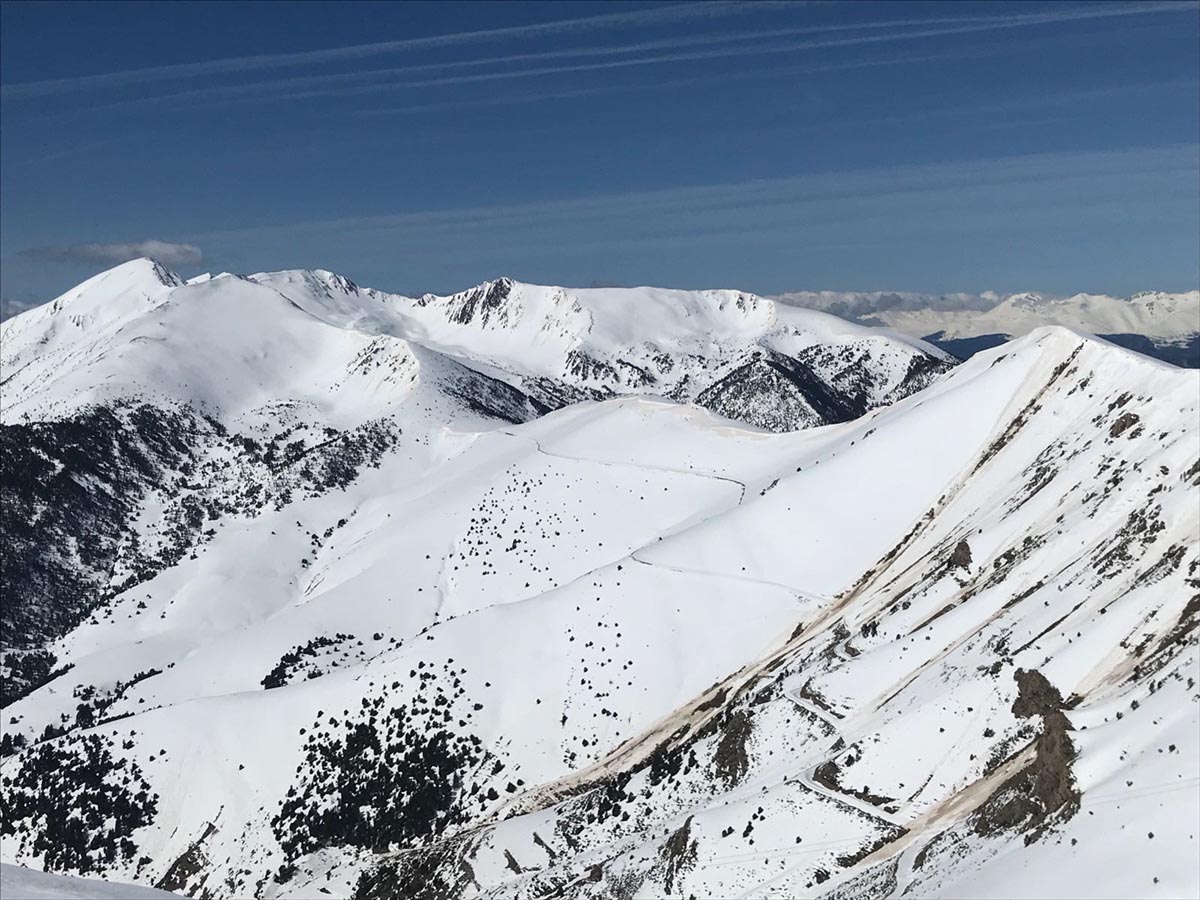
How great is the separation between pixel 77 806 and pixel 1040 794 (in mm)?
77804

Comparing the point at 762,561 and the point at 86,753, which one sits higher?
the point at 762,561

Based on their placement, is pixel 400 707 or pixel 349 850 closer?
pixel 349 850

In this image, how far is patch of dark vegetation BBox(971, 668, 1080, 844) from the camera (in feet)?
134

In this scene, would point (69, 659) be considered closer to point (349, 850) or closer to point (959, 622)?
point (349, 850)

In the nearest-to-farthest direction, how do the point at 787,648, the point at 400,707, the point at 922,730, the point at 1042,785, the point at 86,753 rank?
the point at 1042,785
the point at 922,730
the point at 787,648
the point at 400,707
the point at 86,753

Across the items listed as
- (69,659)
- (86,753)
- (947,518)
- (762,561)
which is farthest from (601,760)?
(69,659)

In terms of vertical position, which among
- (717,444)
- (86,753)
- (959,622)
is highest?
(717,444)

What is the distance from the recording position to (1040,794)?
4231 cm

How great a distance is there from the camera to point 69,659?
15262cm

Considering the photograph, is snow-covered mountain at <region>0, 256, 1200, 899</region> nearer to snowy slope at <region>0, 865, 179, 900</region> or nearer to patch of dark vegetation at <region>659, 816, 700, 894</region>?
patch of dark vegetation at <region>659, 816, 700, 894</region>

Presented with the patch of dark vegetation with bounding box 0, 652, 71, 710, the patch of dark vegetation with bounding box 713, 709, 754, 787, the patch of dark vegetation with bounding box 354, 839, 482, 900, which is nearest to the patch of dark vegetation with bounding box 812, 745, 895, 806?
the patch of dark vegetation with bounding box 713, 709, 754, 787

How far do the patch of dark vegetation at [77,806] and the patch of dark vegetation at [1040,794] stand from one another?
225 feet

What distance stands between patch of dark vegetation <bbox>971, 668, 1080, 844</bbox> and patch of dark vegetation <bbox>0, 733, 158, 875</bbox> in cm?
6850

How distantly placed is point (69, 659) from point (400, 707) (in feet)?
311
